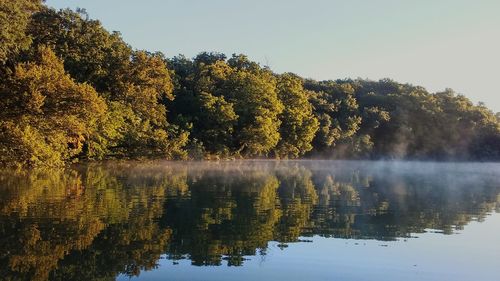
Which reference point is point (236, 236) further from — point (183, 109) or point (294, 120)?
point (294, 120)

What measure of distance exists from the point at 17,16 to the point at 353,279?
120 ft

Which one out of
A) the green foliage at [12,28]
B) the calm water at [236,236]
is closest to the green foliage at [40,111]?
the green foliage at [12,28]

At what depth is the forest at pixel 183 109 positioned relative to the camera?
37.8 m

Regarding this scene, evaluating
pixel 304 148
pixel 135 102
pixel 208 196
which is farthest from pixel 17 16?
pixel 304 148

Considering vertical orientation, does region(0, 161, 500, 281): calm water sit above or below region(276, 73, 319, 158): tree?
below

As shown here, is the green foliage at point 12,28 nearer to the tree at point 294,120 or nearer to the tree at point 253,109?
the tree at point 253,109

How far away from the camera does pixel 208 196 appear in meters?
24.7

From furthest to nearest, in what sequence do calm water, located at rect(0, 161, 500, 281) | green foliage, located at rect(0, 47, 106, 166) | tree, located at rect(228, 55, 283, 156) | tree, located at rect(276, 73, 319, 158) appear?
tree, located at rect(276, 73, 319, 158) → tree, located at rect(228, 55, 283, 156) → green foliage, located at rect(0, 47, 106, 166) → calm water, located at rect(0, 161, 500, 281)

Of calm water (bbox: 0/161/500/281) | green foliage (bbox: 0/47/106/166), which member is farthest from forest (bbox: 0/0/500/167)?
calm water (bbox: 0/161/500/281)

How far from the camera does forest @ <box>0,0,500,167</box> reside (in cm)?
3778

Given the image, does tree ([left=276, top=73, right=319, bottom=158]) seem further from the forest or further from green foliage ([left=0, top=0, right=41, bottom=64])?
green foliage ([left=0, top=0, right=41, bottom=64])

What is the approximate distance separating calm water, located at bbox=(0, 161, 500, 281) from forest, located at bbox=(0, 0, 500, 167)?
45.1 feet

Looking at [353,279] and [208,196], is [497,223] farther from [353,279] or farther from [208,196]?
[208,196]

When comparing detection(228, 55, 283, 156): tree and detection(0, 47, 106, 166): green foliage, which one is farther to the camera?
detection(228, 55, 283, 156): tree
